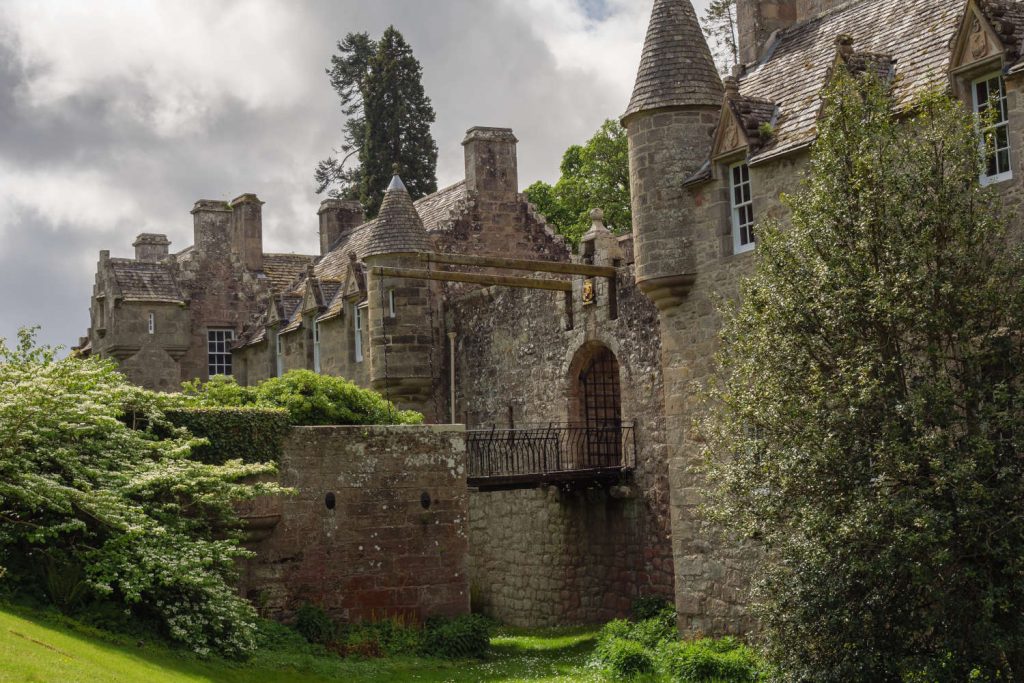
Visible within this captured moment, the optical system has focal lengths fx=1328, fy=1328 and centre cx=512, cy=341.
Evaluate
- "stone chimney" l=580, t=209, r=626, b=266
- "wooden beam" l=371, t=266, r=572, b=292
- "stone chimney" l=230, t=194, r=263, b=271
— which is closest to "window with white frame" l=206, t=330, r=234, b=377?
"stone chimney" l=230, t=194, r=263, b=271

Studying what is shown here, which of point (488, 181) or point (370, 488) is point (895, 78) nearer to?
point (370, 488)

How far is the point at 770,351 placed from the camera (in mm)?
15312

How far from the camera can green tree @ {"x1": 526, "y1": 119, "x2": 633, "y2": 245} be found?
39531mm

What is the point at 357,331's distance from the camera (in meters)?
33.4

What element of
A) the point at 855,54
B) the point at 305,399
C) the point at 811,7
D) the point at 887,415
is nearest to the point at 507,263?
the point at 305,399

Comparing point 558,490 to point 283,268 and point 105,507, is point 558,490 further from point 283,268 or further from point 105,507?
point 283,268

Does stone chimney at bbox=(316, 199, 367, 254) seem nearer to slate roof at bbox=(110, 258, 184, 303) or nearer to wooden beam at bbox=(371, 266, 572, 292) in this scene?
slate roof at bbox=(110, 258, 184, 303)

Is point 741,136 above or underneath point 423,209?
underneath

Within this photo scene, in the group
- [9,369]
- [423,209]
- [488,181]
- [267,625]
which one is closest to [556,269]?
[267,625]

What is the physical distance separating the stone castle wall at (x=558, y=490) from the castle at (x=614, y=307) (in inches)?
2.0

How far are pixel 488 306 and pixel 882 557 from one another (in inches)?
648

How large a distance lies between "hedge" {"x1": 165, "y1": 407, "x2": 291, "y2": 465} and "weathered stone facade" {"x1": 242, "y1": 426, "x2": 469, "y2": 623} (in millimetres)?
355

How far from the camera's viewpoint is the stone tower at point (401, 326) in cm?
2905

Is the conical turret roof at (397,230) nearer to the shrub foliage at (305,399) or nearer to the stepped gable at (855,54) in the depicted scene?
the shrub foliage at (305,399)
